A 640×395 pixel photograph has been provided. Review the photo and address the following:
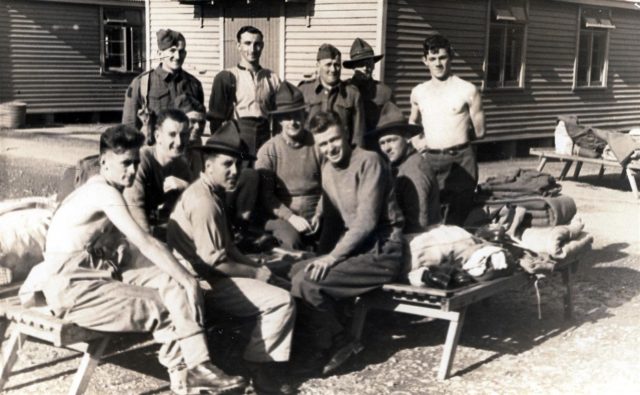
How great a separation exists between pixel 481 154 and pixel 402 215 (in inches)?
484

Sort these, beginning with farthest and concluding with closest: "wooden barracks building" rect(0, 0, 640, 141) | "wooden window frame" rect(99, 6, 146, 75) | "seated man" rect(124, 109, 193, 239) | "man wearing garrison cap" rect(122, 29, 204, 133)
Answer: "wooden window frame" rect(99, 6, 146, 75) < "wooden barracks building" rect(0, 0, 640, 141) < "man wearing garrison cap" rect(122, 29, 204, 133) < "seated man" rect(124, 109, 193, 239)

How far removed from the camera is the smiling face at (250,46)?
24.5 ft

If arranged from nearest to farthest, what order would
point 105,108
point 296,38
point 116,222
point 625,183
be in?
point 116,222 → point 625,183 → point 296,38 → point 105,108

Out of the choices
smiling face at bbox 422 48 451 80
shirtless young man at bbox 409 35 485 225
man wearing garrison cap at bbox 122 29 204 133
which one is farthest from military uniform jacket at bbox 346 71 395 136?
man wearing garrison cap at bbox 122 29 204 133

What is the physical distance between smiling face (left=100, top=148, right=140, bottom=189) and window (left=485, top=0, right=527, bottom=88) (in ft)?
44.6

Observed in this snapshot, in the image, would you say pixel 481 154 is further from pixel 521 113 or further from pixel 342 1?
pixel 342 1

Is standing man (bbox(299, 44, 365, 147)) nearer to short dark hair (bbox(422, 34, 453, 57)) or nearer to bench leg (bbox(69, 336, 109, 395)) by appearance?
short dark hair (bbox(422, 34, 453, 57))

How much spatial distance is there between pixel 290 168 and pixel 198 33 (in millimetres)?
12434

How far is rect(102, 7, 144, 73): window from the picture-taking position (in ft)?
77.9

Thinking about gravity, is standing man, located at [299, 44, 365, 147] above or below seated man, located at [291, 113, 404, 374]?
above

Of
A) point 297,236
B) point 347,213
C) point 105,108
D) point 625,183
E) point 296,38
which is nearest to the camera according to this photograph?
point 347,213

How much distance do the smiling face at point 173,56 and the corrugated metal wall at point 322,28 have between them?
744 centimetres

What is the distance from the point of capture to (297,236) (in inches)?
244

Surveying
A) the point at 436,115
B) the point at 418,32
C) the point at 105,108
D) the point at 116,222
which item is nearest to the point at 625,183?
the point at 418,32
